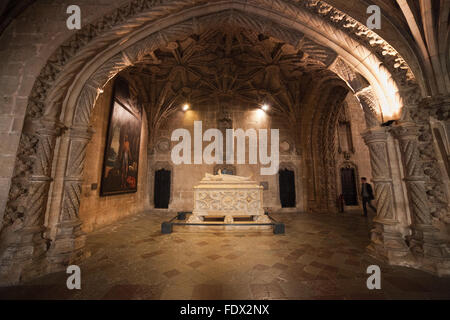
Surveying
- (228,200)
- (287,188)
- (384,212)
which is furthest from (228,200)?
(287,188)

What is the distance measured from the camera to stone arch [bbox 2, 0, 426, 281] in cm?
230

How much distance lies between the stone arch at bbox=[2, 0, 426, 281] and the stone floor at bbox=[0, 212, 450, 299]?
0.69m

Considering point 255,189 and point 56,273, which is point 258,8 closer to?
point 255,189

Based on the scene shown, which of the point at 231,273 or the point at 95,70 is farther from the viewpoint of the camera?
the point at 95,70

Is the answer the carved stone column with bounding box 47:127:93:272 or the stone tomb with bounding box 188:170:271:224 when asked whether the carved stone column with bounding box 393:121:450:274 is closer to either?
the stone tomb with bounding box 188:170:271:224

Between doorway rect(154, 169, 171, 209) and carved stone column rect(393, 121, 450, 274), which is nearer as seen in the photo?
carved stone column rect(393, 121, 450, 274)

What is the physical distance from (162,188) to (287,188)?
606 cm

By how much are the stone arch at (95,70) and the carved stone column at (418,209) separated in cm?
54

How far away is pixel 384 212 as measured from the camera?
106 inches

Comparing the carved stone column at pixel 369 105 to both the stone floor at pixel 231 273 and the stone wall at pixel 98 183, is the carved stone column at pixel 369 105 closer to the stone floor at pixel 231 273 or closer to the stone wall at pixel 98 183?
the stone floor at pixel 231 273

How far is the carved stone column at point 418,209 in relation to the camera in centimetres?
222

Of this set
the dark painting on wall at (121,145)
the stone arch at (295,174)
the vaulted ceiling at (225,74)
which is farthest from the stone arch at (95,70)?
the stone arch at (295,174)

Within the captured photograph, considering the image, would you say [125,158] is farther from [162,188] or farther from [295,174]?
[295,174]

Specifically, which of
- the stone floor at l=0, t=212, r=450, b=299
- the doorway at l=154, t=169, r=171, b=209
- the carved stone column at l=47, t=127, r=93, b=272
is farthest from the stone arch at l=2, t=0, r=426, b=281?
the doorway at l=154, t=169, r=171, b=209
